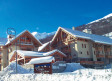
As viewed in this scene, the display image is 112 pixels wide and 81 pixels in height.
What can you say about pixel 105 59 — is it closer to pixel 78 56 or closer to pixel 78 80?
pixel 78 56

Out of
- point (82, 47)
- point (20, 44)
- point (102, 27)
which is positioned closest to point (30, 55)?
point (20, 44)

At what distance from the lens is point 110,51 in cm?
4616

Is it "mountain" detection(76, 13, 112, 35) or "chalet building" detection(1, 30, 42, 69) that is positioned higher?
"mountain" detection(76, 13, 112, 35)

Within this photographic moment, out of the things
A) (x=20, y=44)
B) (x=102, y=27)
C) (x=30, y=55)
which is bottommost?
(x=30, y=55)

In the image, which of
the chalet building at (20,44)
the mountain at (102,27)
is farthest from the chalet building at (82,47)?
the mountain at (102,27)

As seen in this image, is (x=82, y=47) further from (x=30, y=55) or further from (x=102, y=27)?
Answer: (x=102, y=27)

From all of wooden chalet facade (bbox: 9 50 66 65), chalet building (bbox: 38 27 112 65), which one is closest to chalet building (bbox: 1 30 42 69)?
wooden chalet facade (bbox: 9 50 66 65)

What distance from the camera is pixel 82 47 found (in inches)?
1564

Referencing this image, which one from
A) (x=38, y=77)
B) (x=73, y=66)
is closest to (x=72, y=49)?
(x=73, y=66)

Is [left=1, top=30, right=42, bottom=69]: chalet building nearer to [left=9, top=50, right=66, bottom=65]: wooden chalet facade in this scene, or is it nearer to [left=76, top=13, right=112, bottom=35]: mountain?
[left=9, top=50, right=66, bottom=65]: wooden chalet facade

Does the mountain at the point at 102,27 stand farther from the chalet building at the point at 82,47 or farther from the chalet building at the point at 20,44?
the chalet building at the point at 20,44

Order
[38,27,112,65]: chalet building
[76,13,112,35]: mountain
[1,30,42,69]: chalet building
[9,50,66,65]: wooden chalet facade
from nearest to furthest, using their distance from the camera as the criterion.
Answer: [9,50,66,65]: wooden chalet facade, [38,27,112,65]: chalet building, [1,30,42,69]: chalet building, [76,13,112,35]: mountain

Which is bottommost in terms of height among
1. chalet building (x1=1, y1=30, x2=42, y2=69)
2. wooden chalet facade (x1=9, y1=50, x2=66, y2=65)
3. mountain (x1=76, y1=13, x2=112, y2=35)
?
wooden chalet facade (x1=9, y1=50, x2=66, y2=65)

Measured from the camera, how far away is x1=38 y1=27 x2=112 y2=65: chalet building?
127 feet
